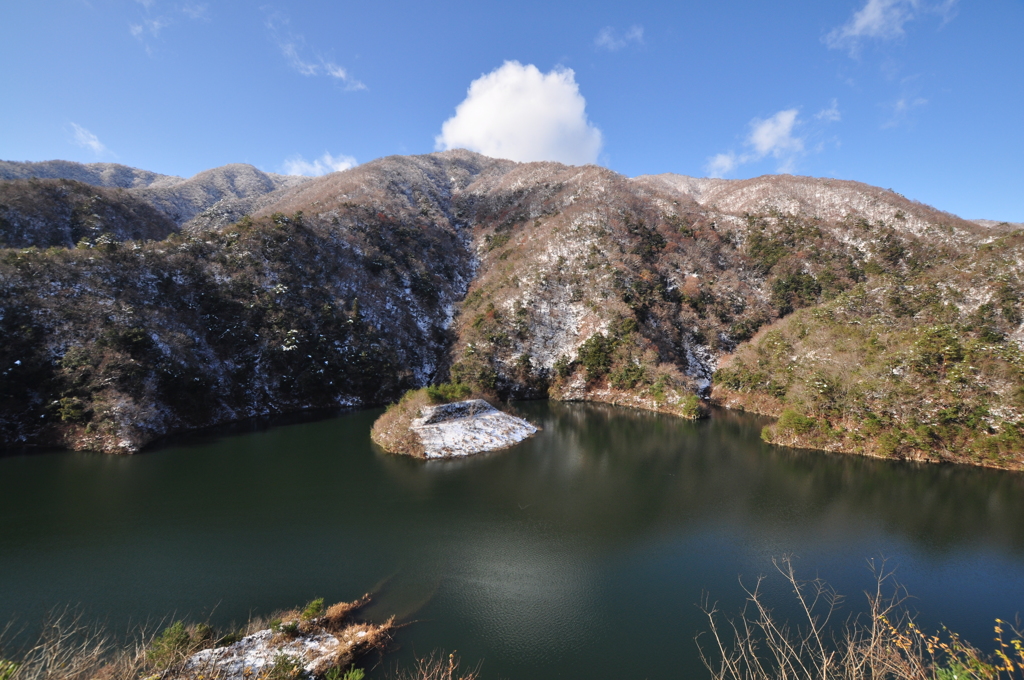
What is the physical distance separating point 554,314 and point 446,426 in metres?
25.6

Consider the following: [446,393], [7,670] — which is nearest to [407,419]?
[446,393]

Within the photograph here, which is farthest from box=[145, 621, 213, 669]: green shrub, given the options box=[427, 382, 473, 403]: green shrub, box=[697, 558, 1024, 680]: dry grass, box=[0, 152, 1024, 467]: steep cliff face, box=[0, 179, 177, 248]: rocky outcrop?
box=[0, 179, 177, 248]: rocky outcrop

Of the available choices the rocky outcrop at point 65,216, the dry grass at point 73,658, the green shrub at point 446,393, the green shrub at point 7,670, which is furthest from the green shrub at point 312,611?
the rocky outcrop at point 65,216

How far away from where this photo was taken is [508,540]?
15.2m

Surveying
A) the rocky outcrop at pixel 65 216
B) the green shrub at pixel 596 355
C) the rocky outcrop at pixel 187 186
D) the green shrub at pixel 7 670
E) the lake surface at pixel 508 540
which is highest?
the rocky outcrop at pixel 187 186

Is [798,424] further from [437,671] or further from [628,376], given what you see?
[437,671]

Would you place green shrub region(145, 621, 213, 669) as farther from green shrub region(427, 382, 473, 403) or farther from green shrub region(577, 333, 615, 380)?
green shrub region(577, 333, 615, 380)

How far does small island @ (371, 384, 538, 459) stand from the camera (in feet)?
83.6

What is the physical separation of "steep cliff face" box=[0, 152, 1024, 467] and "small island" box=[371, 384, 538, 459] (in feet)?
39.3

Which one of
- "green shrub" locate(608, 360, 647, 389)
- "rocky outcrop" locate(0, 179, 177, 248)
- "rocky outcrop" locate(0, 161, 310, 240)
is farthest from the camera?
"rocky outcrop" locate(0, 161, 310, 240)

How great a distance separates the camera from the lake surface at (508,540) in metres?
10.9

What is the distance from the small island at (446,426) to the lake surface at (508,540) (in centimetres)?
168

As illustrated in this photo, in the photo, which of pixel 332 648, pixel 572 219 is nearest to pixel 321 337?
pixel 332 648

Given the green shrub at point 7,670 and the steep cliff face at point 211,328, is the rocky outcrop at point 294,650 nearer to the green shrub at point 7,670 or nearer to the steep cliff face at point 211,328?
the green shrub at point 7,670
